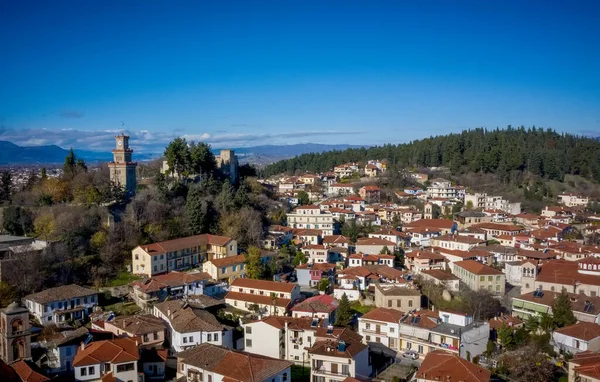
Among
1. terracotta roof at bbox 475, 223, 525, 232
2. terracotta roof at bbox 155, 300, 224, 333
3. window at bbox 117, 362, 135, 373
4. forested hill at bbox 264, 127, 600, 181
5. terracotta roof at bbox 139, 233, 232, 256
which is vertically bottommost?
window at bbox 117, 362, 135, 373

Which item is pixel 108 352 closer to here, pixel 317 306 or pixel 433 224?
pixel 317 306

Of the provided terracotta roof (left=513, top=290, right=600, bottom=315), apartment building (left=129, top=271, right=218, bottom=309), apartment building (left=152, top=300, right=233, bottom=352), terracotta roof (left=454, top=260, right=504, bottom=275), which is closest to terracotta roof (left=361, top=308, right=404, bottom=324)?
apartment building (left=152, top=300, right=233, bottom=352)

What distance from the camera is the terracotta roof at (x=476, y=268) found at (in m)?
26.8

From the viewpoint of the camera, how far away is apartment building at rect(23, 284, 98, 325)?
20406 mm

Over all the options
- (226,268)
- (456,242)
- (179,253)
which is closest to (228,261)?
(226,268)

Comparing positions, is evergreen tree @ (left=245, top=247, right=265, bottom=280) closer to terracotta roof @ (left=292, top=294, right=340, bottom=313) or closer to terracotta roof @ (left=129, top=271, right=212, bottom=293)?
terracotta roof @ (left=129, top=271, right=212, bottom=293)

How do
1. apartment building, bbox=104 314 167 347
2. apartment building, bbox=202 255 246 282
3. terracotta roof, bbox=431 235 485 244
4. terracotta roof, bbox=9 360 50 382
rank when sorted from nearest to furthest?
terracotta roof, bbox=9 360 50 382 < apartment building, bbox=104 314 167 347 < apartment building, bbox=202 255 246 282 < terracotta roof, bbox=431 235 485 244

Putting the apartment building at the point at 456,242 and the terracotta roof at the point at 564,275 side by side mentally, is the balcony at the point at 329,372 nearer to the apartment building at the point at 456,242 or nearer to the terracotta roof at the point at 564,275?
the terracotta roof at the point at 564,275

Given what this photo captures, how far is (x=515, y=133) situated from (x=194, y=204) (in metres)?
59.3

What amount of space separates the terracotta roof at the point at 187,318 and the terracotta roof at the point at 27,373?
5004mm

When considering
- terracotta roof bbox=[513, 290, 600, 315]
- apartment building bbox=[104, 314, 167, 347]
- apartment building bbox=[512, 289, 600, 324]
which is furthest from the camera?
terracotta roof bbox=[513, 290, 600, 315]

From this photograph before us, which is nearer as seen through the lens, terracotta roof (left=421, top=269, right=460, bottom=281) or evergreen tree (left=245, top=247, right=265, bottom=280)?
terracotta roof (left=421, top=269, right=460, bottom=281)

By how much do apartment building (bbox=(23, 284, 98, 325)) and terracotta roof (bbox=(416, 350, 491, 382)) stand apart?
46.2 ft

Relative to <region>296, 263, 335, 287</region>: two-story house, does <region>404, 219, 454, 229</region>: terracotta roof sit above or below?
above
